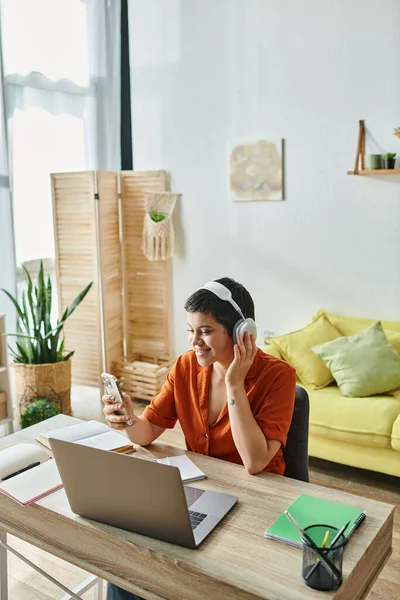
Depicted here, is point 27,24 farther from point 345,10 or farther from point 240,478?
point 240,478

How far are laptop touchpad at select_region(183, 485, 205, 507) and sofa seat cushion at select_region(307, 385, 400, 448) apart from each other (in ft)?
5.54

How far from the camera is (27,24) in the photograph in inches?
158

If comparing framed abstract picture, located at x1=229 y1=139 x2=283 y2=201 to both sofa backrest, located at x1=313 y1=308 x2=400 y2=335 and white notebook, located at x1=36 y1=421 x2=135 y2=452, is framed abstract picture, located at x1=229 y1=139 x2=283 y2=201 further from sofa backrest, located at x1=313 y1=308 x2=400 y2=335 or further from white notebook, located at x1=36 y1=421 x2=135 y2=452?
white notebook, located at x1=36 y1=421 x2=135 y2=452

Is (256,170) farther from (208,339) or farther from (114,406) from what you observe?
(114,406)

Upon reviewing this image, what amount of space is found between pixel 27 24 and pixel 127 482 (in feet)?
12.1

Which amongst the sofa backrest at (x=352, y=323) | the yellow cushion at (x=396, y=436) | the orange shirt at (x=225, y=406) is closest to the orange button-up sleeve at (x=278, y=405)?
the orange shirt at (x=225, y=406)

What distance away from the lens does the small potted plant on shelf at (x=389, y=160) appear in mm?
3363

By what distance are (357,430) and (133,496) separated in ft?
6.38

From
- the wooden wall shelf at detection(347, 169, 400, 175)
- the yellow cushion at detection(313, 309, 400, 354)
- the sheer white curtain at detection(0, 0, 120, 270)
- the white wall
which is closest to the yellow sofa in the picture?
the yellow cushion at detection(313, 309, 400, 354)

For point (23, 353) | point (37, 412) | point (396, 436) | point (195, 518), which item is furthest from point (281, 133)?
point (195, 518)

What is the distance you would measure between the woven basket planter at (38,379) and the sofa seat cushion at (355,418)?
156cm

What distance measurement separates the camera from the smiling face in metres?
1.65

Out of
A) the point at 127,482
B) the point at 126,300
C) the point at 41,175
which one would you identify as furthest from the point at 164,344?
the point at 127,482

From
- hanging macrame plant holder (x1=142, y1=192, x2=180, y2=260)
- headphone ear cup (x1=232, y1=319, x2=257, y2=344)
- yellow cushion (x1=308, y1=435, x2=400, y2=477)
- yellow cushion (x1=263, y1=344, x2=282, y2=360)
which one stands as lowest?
yellow cushion (x1=308, y1=435, x2=400, y2=477)
